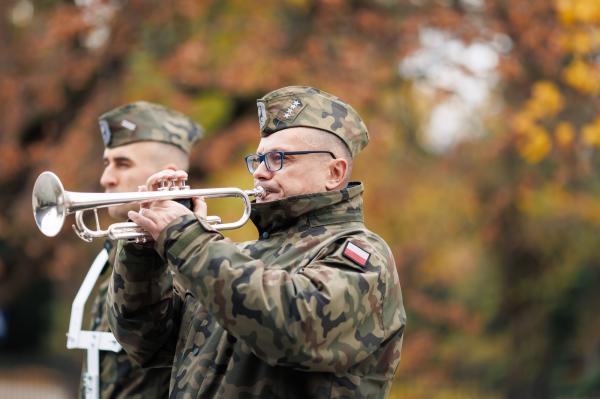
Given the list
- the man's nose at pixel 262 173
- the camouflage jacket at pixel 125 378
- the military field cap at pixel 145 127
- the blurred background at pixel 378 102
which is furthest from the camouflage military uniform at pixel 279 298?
the blurred background at pixel 378 102

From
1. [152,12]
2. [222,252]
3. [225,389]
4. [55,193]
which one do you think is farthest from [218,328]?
[152,12]

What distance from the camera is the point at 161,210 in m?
3.21

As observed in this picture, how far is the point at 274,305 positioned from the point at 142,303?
0.83m

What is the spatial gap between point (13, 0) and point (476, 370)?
41.8 feet

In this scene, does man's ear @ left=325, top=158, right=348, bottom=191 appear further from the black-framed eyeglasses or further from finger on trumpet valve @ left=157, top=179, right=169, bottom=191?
finger on trumpet valve @ left=157, top=179, right=169, bottom=191

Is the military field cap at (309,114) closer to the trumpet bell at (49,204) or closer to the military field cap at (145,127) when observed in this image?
the trumpet bell at (49,204)

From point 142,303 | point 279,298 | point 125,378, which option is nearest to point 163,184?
point 142,303

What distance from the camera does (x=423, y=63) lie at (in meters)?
13.0

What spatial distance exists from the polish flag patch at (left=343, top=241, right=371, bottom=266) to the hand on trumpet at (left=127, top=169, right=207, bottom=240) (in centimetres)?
51

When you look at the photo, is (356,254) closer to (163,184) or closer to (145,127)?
(163,184)

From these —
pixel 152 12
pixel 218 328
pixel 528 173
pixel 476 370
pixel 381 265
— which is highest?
pixel 152 12

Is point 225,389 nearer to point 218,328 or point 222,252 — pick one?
point 218,328

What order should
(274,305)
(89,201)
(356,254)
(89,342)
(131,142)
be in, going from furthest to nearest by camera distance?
(131,142)
(89,342)
(89,201)
(356,254)
(274,305)

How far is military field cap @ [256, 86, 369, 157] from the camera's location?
11.5ft
